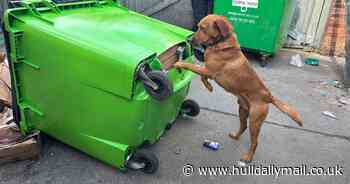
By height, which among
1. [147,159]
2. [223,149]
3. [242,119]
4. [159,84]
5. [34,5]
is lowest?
[223,149]

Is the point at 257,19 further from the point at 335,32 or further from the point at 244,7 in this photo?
the point at 335,32

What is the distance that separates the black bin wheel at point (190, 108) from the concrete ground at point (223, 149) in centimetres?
10

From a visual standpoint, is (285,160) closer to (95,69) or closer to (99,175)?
(99,175)

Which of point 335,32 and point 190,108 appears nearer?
point 190,108

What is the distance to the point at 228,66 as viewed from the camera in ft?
8.20

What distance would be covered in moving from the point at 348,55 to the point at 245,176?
3.19 metres

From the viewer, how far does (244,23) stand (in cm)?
541

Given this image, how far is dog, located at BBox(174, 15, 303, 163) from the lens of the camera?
246 cm

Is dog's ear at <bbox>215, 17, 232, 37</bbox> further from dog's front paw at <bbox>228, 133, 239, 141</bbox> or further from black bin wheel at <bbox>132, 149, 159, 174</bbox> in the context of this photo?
dog's front paw at <bbox>228, 133, 239, 141</bbox>

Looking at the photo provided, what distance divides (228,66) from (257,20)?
123 inches

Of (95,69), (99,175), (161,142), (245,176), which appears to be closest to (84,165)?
(99,175)

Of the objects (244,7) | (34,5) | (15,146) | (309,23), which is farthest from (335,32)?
(15,146)

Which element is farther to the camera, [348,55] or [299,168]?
[348,55]

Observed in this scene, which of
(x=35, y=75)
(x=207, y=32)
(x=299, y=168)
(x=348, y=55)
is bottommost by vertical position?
(x=299, y=168)
